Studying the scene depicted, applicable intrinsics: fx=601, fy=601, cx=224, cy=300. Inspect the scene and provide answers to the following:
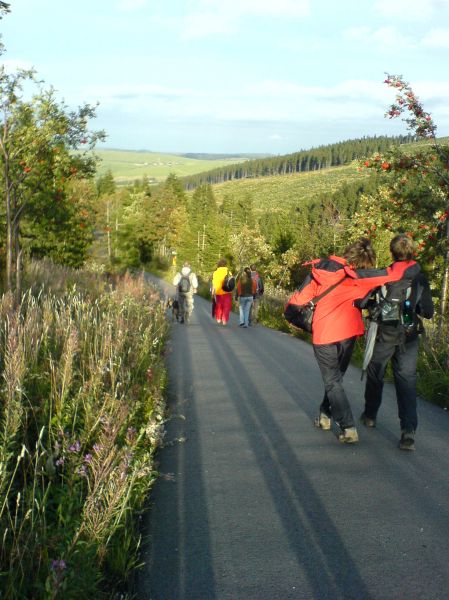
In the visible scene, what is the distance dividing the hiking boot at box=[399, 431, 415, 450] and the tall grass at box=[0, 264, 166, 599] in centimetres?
222

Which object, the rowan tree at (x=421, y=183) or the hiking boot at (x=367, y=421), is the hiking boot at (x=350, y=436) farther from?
the rowan tree at (x=421, y=183)

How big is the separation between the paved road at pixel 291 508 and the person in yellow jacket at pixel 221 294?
9.65 m

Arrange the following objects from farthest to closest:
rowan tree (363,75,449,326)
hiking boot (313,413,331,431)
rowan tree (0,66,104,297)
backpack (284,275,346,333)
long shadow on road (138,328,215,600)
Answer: rowan tree (0,66,104,297) < rowan tree (363,75,449,326) < hiking boot (313,413,331,431) < backpack (284,275,346,333) < long shadow on road (138,328,215,600)

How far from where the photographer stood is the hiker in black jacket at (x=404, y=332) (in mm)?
5484

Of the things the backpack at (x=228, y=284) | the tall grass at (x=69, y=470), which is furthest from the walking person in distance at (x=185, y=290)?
the tall grass at (x=69, y=470)

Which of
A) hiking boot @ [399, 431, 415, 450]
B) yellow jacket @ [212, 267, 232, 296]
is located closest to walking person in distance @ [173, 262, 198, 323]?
yellow jacket @ [212, 267, 232, 296]

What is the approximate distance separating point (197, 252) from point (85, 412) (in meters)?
94.8

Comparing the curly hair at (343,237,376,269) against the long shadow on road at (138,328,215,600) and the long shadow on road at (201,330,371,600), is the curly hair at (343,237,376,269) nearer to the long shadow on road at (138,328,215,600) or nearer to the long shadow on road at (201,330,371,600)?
the long shadow on road at (201,330,371,600)

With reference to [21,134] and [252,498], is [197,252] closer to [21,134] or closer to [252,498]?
[21,134]

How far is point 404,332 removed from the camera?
5.59 m

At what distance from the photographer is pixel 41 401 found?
4641mm

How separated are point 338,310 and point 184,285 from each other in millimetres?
11935

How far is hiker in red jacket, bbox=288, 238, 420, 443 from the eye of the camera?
5605mm

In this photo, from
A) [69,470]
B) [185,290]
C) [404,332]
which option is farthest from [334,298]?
[185,290]
